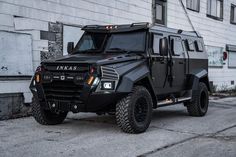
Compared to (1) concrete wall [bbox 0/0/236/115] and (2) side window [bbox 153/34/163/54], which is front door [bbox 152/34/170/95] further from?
(1) concrete wall [bbox 0/0/236/115]

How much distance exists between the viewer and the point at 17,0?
10.8m

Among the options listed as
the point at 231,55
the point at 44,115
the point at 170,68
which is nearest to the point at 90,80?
the point at 44,115

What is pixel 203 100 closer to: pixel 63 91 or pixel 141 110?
pixel 141 110

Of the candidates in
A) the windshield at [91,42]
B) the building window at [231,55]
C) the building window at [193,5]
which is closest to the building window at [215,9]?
the building window at [193,5]

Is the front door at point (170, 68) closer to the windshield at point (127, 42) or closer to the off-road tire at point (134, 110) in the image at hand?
the windshield at point (127, 42)

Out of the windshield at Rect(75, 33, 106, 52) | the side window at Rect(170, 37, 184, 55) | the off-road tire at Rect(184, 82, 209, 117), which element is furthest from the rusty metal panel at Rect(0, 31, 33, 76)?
the off-road tire at Rect(184, 82, 209, 117)

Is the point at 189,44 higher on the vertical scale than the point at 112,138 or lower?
higher

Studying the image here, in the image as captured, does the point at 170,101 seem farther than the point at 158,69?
Yes

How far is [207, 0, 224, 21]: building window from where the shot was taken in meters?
22.0

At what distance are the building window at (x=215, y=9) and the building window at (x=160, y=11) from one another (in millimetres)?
4986

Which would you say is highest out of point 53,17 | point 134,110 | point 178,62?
point 53,17

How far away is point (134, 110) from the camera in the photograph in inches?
310

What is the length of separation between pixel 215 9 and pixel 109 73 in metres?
16.5

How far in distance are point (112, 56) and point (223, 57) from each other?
1611 centimetres
